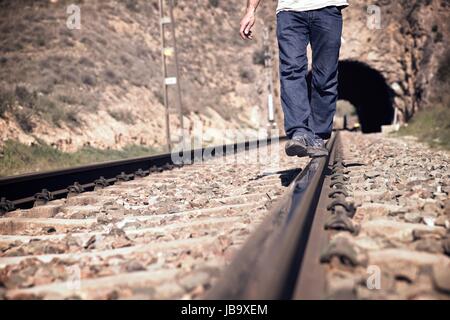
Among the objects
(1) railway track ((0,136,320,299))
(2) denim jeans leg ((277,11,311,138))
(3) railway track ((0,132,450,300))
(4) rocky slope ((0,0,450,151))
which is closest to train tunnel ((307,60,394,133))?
(4) rocky slope ((0,0,450,151))

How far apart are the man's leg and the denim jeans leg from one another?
146mm

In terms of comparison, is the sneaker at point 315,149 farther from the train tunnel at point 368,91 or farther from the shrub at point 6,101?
the train tunnel at point 368,91

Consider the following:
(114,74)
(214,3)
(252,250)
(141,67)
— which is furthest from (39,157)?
(214,3)

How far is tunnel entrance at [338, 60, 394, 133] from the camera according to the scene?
25.9 m

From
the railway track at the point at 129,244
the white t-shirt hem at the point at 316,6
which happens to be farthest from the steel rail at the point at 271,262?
the white t-shirt hem at the point at 316,6

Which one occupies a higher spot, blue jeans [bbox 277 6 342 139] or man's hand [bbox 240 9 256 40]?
man's hand [bbox 240 9 256 40]

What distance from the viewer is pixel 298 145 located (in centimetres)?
396

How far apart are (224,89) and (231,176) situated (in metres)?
23.9

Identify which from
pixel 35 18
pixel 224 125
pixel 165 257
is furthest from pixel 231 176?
pixel 35 18

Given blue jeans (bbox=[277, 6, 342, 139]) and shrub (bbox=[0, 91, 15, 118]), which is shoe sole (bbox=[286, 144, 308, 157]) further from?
shrub (bbox=[0, 91, 15, 118])

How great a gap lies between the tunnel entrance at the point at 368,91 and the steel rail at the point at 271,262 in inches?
979

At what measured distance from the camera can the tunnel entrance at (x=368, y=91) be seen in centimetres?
2588

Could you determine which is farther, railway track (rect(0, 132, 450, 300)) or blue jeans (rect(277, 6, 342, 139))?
blue jeans (rect(277, 6, 342, 139))

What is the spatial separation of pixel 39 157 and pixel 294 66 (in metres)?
9.23
